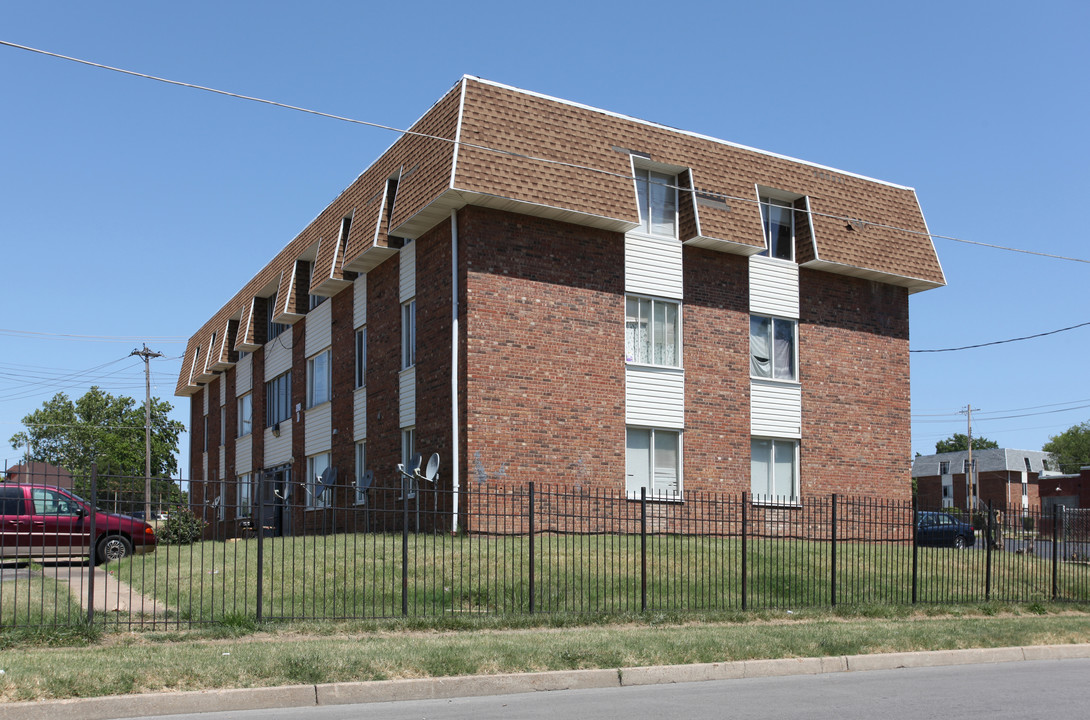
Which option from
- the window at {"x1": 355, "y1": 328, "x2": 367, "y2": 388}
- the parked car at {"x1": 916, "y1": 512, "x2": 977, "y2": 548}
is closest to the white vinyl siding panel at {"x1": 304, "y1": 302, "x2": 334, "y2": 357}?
the window at {"x1": 355, "y1": 328, "x2": 367, "y2": 388}

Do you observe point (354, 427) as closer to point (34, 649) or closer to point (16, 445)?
point (34, 649)

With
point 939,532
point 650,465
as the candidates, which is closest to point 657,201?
point 650,465

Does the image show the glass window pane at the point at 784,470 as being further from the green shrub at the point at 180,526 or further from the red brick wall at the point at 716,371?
the green shrub at the point at 180,526

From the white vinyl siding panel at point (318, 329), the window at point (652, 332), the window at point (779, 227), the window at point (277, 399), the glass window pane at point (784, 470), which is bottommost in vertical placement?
the glass window pane at point (784, 470)

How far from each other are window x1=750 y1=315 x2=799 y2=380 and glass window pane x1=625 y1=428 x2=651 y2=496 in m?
3.65

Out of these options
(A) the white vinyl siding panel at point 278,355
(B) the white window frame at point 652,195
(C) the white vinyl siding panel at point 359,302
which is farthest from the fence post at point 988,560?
(A) the white vinyl siding panel at point 278,355

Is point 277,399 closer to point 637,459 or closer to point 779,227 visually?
point 637,459

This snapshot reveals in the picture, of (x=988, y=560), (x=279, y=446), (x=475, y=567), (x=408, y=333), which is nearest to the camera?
(x=475, y=567)

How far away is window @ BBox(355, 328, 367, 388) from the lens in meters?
27.0

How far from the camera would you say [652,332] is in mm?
23891

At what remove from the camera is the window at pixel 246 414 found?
124ft

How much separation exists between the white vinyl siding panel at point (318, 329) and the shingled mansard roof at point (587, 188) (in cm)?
131

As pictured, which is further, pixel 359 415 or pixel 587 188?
pixel 359 415

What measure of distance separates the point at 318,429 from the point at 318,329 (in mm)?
2967
